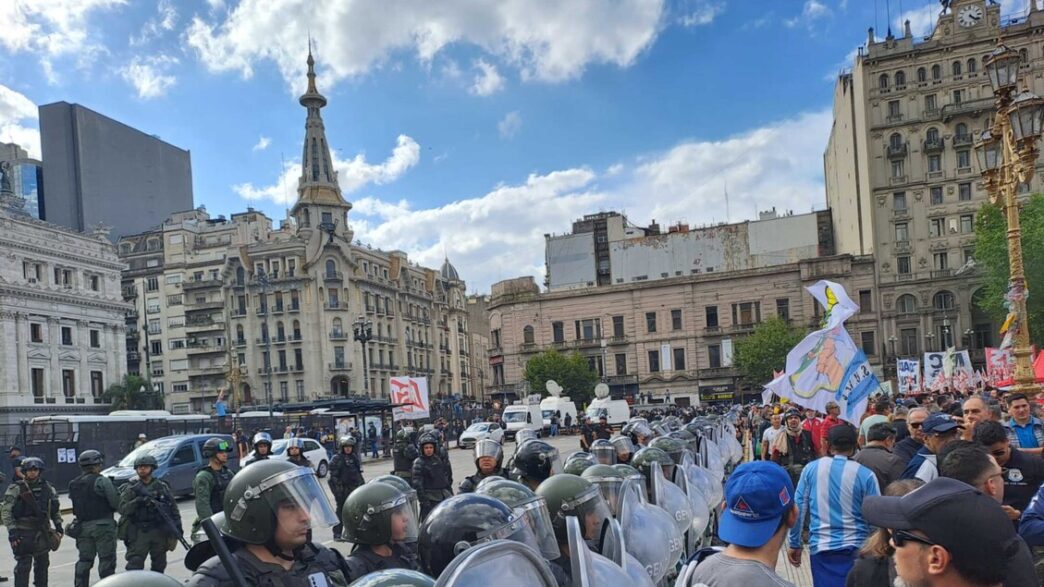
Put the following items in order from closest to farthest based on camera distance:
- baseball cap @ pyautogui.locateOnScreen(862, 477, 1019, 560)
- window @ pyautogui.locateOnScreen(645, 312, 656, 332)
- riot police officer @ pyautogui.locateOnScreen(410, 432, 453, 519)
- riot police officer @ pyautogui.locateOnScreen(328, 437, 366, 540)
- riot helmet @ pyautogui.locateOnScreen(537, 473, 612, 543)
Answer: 1. baseball cap @ pyautogui.locateOnScreen(862, 477, 1019, 560)
2. riot helmet @ pyautogui.locateOnScreen(537, 473, 612, 543)
3. riot police officer @ pyautogui.locateOnScreen(410, 432, 453, 519)
4. riot police officer @ pyautogui.locateOnScreen(328, 437, 366, 540)
5. window @ pyautogui.locateOnScreen(645, 312, 656, 332)

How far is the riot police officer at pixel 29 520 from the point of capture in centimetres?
902

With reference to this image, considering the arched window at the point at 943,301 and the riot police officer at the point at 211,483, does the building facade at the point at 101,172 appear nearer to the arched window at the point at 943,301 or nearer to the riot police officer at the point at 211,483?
the arched window at the point at 943,301

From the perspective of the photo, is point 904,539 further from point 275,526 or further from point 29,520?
point 29,520

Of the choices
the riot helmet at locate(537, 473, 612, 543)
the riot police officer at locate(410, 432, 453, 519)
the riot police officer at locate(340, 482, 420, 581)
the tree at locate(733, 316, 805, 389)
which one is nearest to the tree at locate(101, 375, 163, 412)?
the tree at locate(733, 316, 805, 389)

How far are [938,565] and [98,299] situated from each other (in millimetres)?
62425

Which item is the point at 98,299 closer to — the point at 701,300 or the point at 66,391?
the point at 66,391

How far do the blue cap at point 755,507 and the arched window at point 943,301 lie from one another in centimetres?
5856

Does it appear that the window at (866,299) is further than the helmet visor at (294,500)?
Yes

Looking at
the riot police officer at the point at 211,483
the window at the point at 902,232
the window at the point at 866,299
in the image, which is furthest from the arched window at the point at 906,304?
the riot police officer at the point at 211,483

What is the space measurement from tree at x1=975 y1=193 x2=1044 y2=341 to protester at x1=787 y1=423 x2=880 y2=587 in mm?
39483

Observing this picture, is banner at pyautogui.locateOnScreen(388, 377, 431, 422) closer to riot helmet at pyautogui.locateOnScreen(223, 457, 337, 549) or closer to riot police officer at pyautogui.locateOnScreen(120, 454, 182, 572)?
riot police officer at pyautogui.locateOnScreen(120, 454, 182, 572)

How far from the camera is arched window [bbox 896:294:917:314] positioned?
55856mm

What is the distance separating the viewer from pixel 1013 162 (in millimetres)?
10898

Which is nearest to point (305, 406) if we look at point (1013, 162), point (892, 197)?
point (892, 197)
